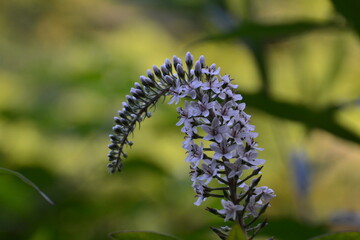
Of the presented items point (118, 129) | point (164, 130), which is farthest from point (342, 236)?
point (164, 130)

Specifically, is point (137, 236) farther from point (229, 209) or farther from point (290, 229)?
point (290, 229)

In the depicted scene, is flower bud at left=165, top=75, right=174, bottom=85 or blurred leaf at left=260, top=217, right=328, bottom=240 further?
blurred leaf at left=260, top=217, right=328, bottom=240

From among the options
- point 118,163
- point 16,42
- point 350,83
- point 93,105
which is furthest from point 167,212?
point 16,42

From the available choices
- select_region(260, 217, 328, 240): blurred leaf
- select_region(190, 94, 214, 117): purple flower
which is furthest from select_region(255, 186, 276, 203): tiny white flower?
select_region(260, 217, 328, 240): blurred leaf

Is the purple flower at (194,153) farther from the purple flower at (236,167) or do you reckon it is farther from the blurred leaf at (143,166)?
the blurred leaf at (143,166)

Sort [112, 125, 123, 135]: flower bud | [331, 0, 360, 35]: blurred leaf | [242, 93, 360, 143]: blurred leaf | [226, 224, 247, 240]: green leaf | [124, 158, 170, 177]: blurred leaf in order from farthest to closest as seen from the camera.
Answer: [124, 158, 170, 177]: blurred leaf, [242, 93, 360, 143]: blurred leaf, [331, 0, 360, 35]: blurred leaf, [112, 125, 123, 135]: flower bud, [226, 224, 247, 240]: green leaf

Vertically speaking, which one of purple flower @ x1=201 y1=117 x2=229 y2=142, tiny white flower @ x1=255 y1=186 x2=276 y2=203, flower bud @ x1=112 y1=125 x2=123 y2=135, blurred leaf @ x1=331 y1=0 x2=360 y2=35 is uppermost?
blurred leaf @ x1=331 y1=0 x2=360 y2=35

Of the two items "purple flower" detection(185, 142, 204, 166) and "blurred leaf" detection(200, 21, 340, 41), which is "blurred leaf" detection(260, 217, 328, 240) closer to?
"blurred leaf" detection(200, 21, 340, 41)
